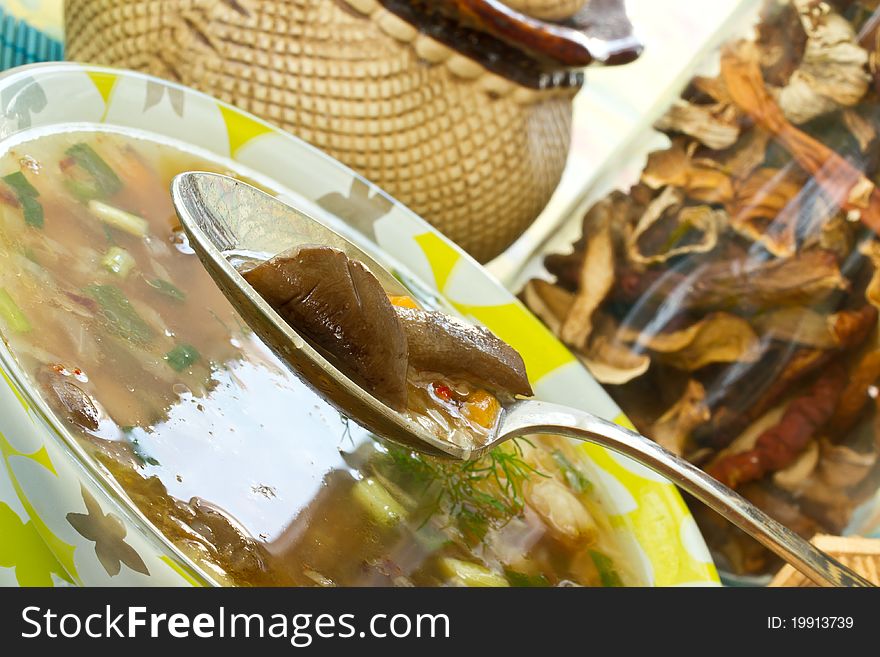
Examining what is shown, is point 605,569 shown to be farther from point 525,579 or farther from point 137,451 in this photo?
point 137,451

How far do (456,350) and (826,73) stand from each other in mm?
603

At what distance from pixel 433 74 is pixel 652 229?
0.32 m

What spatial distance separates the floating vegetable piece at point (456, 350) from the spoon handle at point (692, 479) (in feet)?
0.11

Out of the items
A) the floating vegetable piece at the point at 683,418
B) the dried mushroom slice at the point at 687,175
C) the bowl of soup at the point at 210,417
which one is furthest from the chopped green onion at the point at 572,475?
the dried mushroom slice at the point at 687,175

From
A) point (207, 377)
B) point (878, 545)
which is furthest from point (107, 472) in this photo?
point (878, 545)

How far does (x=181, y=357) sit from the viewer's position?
2.50 ft

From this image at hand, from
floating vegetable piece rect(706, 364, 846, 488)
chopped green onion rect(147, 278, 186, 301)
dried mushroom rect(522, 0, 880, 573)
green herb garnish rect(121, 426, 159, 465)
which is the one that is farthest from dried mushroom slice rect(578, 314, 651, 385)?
green herb garnish rect(121, 426, 159, 465)

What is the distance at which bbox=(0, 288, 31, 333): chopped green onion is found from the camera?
2.17 feet

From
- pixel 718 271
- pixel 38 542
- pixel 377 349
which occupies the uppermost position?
pixel 718 271

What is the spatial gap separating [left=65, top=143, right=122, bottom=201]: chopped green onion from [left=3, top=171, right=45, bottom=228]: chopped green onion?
5cm

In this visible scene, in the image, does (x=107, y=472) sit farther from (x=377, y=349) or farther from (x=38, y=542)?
(x=377, y=349)

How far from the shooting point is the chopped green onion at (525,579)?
0.83 metres

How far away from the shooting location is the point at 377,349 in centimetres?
72

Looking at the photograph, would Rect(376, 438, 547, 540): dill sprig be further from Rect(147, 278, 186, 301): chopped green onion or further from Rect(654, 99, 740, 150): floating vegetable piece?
Rect(654, 99, 740, 150): floating vegetable piece
